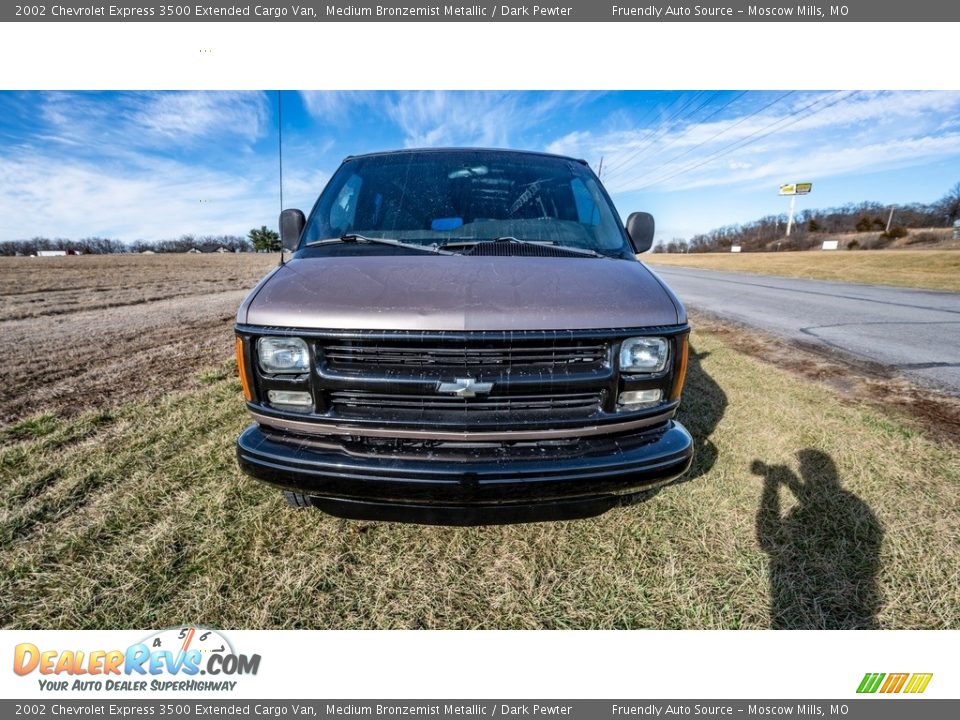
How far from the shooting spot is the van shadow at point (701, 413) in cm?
308

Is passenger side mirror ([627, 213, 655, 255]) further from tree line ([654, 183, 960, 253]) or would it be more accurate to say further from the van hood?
tree line ([654, 183, 960, 253])

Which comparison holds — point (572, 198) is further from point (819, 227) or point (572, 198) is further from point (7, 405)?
point (819, 227)

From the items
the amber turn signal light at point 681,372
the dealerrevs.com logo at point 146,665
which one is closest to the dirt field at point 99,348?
the dealerrevs.com logo at point 146,665

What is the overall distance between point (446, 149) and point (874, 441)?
3.88 meters

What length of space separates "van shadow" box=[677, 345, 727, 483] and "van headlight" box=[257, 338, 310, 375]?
8.13 feet

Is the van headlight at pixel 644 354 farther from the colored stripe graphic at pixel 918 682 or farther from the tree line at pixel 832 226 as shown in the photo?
the tree line at pixel 832 226

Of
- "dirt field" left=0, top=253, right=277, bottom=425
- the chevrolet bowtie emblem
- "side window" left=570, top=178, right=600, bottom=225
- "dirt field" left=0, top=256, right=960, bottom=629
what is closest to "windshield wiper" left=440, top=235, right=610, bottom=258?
"side window" left=570, top=178, right=600, bottom=225

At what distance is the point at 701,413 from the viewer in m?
3.87

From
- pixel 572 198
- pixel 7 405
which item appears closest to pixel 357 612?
pixel 572 198

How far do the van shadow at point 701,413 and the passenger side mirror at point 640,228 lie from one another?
1532 millimetres

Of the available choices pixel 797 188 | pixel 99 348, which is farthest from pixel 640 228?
pixel 797 188

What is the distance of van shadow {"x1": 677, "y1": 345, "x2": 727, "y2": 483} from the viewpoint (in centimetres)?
308

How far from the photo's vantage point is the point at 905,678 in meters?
1.80

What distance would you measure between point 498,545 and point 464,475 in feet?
2.62
